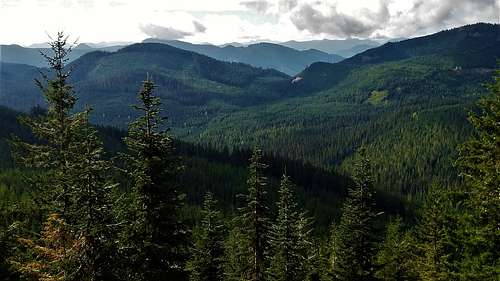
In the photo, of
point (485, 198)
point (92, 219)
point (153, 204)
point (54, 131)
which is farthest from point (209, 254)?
point (485, 198)

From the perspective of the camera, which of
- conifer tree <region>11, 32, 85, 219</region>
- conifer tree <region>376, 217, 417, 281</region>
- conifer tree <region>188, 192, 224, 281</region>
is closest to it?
conifer tree <region>11, 32, 85, 219</region>

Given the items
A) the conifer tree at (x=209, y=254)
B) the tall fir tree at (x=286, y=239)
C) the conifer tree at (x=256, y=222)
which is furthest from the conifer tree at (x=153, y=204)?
the conifer tree at (x=209, y=254)

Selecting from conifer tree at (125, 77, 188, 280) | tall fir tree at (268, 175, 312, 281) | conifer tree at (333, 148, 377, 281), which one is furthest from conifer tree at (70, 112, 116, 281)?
conifer tree at (333, 148, 377, 281)

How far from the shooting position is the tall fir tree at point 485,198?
19625 millimetres

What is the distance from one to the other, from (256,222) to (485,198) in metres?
14.7

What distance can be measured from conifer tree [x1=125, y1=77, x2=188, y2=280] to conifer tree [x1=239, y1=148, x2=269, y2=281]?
822 cm

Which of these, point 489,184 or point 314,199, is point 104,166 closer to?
point 489,184

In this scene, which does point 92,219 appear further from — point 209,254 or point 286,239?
point 209,254

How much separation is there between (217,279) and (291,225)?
50.2 feet

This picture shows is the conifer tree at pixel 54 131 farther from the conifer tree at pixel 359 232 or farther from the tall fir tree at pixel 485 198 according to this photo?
the tall fir tree at pixel 485 198

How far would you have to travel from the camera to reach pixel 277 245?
108ft

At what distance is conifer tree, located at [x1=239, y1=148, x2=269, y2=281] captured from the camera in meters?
29.6

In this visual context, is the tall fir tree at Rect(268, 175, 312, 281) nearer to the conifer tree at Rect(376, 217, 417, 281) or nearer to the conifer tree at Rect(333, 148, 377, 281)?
the conifer tree at Rect(333, 148, 377, 281)

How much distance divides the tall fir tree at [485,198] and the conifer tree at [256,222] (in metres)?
12.9
